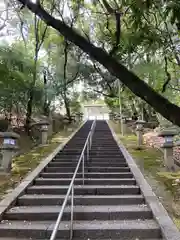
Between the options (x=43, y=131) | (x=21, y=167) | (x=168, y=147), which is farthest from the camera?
(x=43, y=131)

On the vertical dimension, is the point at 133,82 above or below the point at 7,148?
above

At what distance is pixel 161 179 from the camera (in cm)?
757

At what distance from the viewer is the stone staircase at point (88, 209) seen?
16.3ft

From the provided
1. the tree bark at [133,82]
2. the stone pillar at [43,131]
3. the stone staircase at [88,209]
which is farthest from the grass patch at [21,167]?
the tree bark at [133,82]

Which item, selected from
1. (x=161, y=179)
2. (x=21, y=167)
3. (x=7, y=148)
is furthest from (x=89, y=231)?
(x=21, y=167)

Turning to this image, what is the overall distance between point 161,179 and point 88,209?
8.09ft

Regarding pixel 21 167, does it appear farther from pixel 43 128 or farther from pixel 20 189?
pixel 43 128

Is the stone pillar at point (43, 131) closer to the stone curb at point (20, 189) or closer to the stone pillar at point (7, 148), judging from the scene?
the stone curb at point (20, 189)

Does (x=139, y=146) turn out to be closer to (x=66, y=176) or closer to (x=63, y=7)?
(x=66, y=176)

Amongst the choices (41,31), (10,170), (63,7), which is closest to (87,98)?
(41,31)

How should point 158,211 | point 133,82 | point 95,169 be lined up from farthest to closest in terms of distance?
point 95,169 < point 158,211 < point 133,82

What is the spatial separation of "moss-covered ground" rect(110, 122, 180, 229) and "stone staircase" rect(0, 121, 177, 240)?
1.22 feet

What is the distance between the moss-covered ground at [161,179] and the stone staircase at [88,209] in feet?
1.22

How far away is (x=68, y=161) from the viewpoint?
10023 mm
